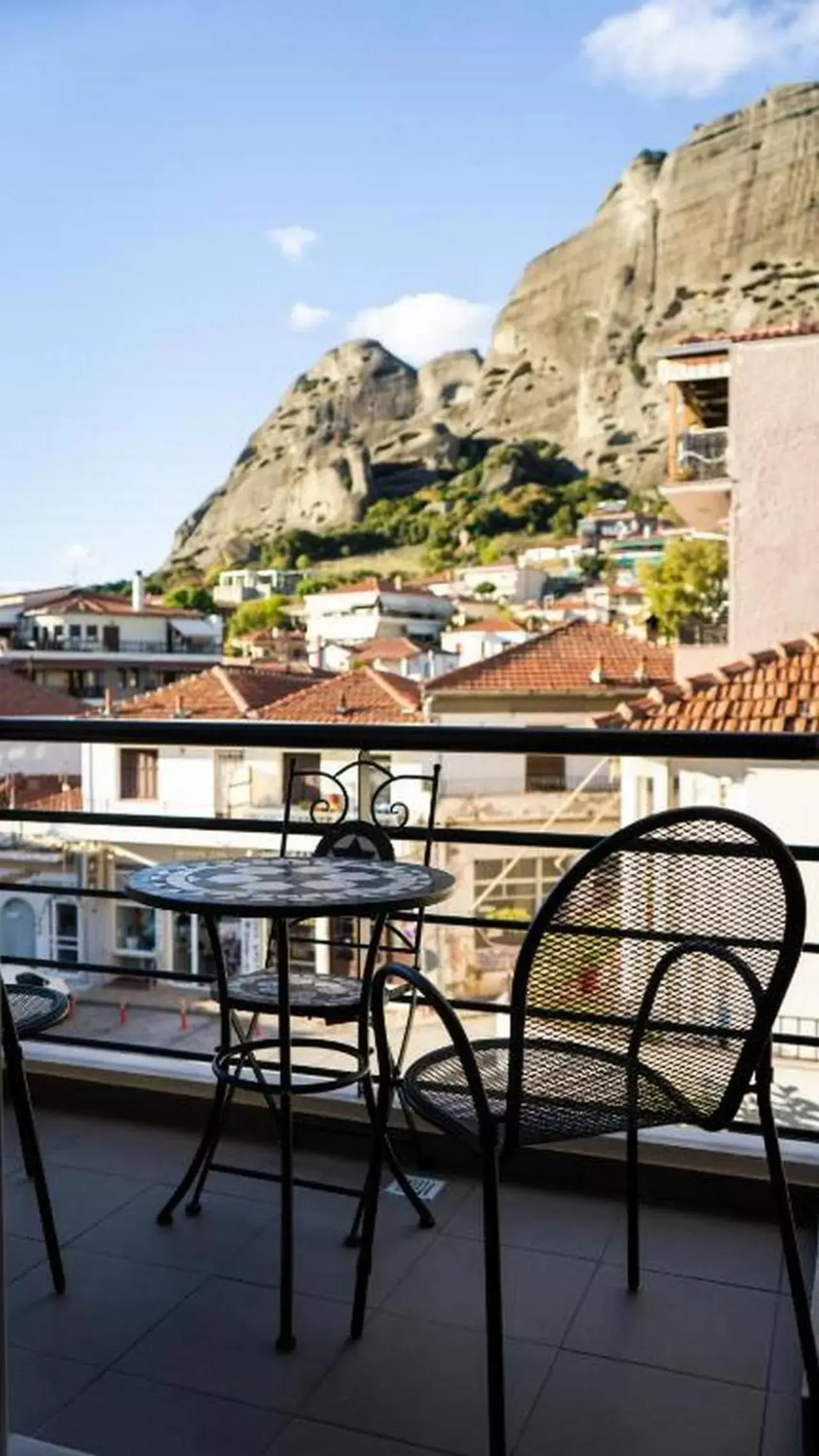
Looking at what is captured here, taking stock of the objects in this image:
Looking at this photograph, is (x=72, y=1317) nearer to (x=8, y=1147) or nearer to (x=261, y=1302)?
(x=261, y=1302)

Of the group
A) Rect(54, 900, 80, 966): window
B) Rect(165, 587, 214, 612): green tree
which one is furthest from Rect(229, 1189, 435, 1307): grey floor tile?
Rect(165, 587, 214, 612): green tree

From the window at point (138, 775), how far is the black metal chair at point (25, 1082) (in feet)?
64.8

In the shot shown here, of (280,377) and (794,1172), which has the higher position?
(280,377)

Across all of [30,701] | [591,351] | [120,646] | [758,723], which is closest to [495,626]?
[120,646]

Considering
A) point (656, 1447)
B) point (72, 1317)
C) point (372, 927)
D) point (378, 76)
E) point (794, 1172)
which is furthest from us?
point (378, 76)

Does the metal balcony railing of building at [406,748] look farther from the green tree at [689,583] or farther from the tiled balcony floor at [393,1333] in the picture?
the green tree at [689,583]

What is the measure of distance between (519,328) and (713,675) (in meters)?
89.3

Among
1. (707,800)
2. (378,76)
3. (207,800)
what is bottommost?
(207,800)

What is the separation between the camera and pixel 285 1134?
206 centimetres

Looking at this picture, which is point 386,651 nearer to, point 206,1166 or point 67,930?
point 67,930

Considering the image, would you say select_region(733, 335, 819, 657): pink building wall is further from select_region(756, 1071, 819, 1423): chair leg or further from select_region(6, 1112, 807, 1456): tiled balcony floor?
select_region(756, 1071, 819, 1423): chair leg

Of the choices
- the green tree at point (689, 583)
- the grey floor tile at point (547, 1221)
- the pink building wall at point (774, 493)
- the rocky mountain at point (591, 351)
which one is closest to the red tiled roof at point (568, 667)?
the pink building wall at point (774, 493)

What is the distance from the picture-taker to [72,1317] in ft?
6.59

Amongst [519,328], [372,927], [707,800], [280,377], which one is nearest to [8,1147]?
[372,927]
